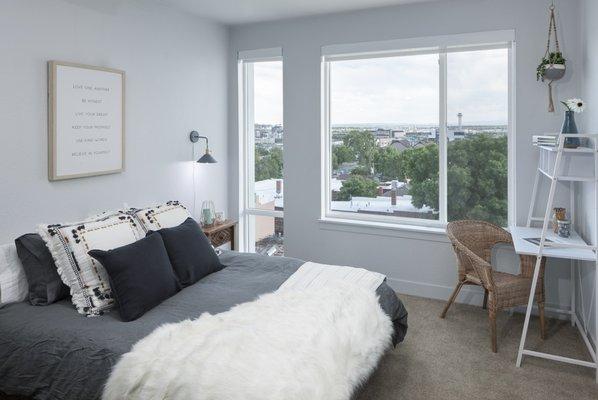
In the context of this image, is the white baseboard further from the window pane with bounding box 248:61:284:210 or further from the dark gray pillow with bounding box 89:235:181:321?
the dark gray pillow with bounding box 89:235:181:321

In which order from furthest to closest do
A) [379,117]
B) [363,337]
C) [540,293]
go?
[379,117]
[540,293]
[363,337]

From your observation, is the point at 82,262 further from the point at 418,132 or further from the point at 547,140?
the point at 547,140

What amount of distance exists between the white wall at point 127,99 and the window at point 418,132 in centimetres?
121

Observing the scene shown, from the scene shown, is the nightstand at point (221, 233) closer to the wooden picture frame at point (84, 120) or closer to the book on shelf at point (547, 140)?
the wooden picture frame at point (84, 120)

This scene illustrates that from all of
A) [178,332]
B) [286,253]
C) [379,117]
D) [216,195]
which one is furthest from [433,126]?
[178,332]

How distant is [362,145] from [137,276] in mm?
2717

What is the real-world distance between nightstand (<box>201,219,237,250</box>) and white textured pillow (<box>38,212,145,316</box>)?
144 centimetres

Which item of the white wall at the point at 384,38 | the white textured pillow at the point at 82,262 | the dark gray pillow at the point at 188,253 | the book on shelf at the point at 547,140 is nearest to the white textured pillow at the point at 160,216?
the dark gray pillow at the point at 188,253

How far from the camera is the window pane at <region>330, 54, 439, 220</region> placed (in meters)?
4.23

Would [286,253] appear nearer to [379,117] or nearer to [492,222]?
[379,117]

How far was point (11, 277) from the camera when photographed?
8.70 feet

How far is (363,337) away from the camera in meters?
2.42

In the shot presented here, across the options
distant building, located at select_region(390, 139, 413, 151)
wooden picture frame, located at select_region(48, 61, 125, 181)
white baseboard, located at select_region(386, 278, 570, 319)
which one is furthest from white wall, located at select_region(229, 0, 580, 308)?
wooden picture frame, located at select_region(48, 61, 125, 181)

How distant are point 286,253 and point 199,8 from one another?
255 centimetres
